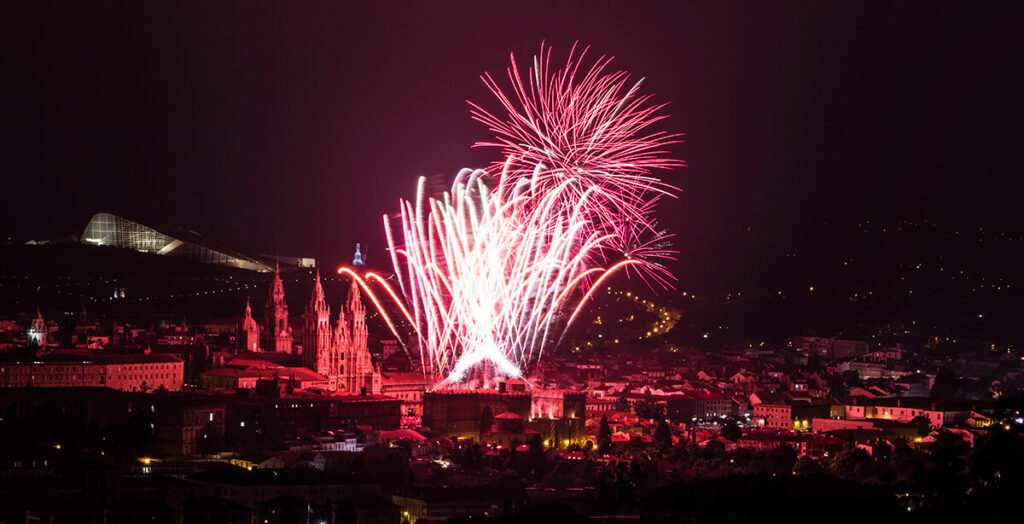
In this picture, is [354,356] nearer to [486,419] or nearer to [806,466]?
[486,419]

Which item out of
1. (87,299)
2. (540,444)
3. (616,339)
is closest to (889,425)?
(540,444)

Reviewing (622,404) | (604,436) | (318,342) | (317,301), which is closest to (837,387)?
(622,404)

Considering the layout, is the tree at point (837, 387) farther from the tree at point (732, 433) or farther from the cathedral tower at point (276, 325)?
the cathedral tower at point (276, 325)

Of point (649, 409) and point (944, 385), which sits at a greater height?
point (944, 385)

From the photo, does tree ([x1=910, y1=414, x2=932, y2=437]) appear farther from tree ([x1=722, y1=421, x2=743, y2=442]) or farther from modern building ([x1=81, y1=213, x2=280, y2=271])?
modern building ([x1=81, y1=213, x2=280, y2=271])

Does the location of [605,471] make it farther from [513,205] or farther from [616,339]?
[616,339]

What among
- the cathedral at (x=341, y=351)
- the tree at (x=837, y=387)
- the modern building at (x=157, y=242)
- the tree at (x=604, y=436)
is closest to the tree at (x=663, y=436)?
the tree at (x=604, y=436)

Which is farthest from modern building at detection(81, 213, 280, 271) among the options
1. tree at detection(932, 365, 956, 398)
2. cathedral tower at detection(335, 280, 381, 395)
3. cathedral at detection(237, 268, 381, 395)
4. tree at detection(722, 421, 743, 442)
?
tree at detection(722, 421, 743, 442)
